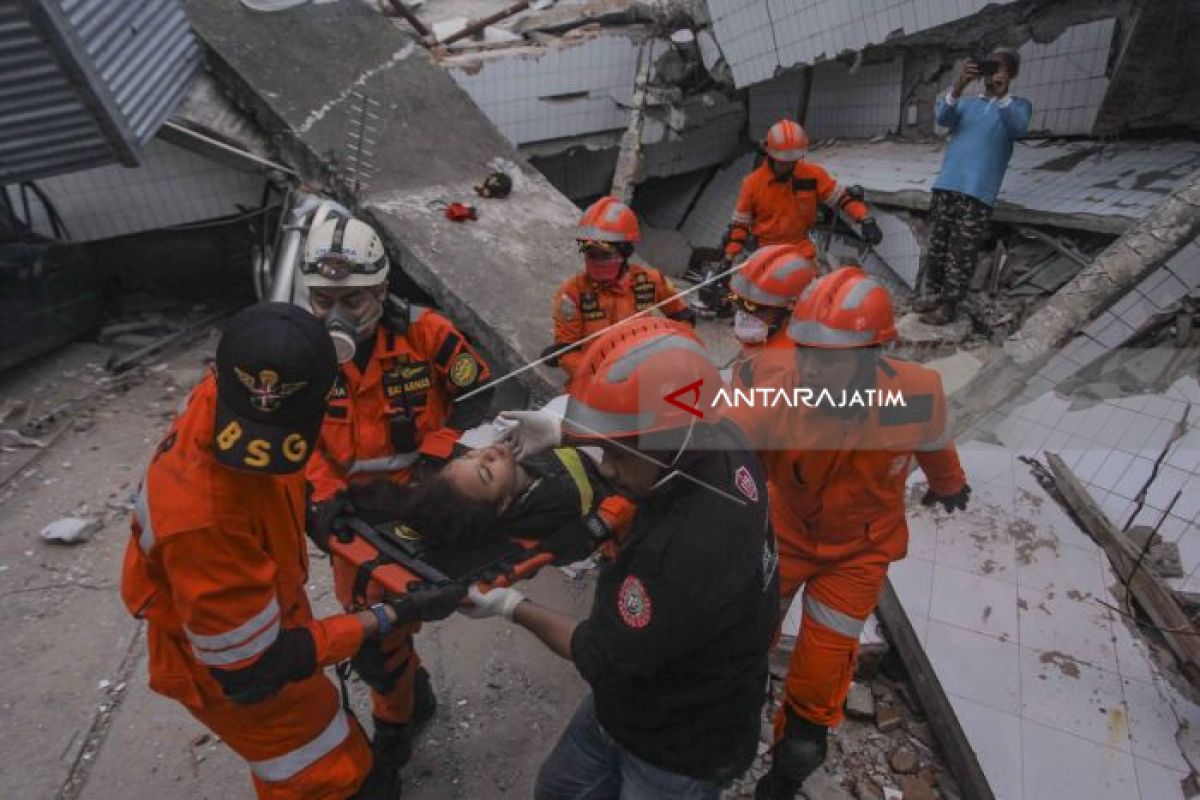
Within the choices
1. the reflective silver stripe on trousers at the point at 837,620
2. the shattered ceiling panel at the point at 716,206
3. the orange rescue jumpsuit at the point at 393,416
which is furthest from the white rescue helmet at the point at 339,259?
the shattered ceiling panel at the point at 716,206

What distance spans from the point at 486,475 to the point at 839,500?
1200 millimetres

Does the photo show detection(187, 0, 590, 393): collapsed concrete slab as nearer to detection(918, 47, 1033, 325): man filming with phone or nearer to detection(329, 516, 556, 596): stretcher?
detection(329, 516, 556, 596): stretcher

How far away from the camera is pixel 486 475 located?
2592 mm

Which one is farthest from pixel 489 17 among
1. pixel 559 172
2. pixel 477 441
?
pixel 477 441

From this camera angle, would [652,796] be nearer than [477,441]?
Yes

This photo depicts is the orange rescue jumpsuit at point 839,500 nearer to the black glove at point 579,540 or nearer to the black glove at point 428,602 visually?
the black glove at point 579,540

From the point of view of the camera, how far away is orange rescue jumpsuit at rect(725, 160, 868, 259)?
5.20 metres

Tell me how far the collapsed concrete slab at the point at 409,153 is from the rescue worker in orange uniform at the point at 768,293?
4.60ft

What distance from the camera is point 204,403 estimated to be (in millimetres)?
1688

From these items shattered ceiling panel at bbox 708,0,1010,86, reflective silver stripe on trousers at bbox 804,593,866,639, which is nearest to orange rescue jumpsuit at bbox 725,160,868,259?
shattered ceiling panel at bbox 708,0,1010,86

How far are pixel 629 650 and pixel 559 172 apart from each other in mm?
6905

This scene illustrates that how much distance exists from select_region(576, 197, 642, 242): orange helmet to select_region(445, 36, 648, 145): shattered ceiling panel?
3.42 metres

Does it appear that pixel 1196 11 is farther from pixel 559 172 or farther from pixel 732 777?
pixel 732 777

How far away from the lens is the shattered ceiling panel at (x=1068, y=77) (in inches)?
214
